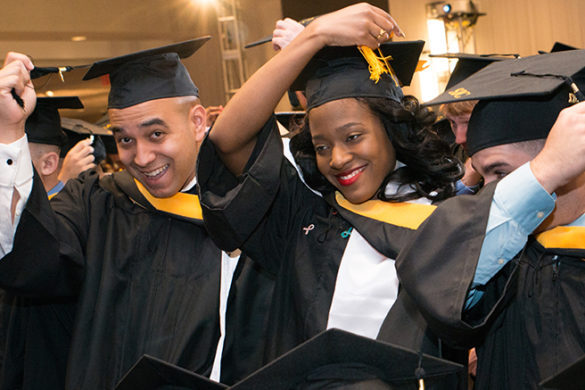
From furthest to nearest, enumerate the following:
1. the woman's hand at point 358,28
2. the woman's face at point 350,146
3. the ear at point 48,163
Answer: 1. the ear at point 48,163
2. the woman's face at point 350,146
3. the woman's hand at point 358,28

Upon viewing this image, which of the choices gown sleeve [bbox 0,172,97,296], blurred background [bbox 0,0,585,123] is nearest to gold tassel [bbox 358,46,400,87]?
gown sleeve [bbox 0,172,97,296]

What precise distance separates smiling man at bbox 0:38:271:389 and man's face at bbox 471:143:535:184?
0.98 meters

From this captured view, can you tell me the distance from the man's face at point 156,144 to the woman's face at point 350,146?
2.18 ft

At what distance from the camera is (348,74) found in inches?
83.4

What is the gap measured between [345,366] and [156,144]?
1.28 metres

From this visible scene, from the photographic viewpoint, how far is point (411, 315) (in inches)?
73.7

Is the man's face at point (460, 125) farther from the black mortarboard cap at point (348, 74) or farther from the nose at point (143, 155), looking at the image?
the nose at point (143, 155)

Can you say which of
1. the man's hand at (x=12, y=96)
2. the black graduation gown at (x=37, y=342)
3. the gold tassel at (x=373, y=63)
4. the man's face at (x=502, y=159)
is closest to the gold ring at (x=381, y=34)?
the gold tassel at (x=373, y=63)

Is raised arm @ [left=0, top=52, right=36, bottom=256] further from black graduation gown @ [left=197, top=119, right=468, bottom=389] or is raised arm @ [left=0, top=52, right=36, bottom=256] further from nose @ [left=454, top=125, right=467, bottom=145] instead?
nose @ [left=454, top=125, right=467, bottom=145]

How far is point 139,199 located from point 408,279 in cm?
138

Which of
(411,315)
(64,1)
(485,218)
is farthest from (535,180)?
(64,1)

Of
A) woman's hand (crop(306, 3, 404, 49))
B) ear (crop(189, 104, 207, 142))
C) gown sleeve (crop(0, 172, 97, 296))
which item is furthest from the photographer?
ear (crop(189, 104, 207, 142))

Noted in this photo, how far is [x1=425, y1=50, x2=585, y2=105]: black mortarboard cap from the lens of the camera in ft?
5.43

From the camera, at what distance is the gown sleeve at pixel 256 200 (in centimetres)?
209
